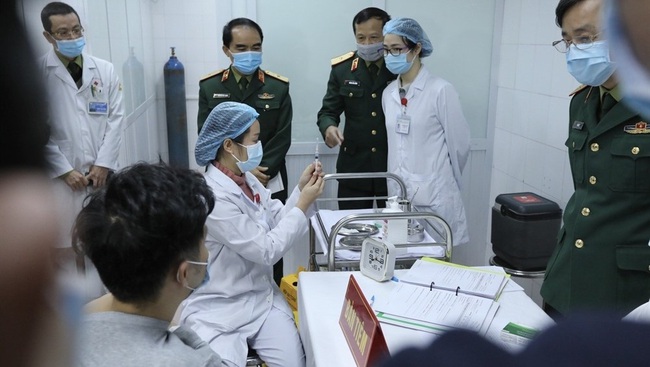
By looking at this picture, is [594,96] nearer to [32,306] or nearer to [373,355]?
[373,355]

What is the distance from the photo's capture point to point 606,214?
174 cm

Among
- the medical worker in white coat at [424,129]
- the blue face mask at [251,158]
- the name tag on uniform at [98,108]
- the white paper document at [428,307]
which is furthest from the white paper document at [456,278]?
the name tag on uniform at [98,108]

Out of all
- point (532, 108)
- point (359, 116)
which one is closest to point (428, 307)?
point (359, 116)

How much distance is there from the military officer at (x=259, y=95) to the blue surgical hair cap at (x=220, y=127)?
969mm

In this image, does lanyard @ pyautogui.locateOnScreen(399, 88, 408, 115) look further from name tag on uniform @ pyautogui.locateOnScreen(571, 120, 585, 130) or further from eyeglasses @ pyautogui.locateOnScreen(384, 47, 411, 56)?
name tag on uniform @ pyautogui.locateOnScreen(571, 120, 585, 130)

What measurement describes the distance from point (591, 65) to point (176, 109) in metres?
3.03

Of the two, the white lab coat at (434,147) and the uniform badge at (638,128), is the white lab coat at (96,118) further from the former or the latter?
the uniform badge at (638,128)

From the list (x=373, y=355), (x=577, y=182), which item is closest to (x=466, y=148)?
(x=577, y=182)

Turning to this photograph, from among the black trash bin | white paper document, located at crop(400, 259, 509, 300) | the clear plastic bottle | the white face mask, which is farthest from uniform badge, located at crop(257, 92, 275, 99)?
the white face mask

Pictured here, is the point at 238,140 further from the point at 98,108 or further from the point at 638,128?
the point at 638,128

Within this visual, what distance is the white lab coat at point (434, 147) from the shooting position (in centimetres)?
289

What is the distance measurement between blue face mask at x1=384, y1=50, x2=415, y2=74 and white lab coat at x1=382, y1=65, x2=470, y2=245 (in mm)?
81

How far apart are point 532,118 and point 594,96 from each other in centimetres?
153

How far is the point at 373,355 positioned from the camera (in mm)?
1311
